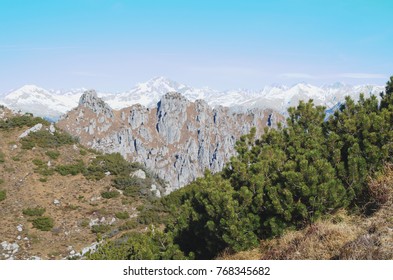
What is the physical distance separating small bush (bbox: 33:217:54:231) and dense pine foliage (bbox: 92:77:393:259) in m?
13.8

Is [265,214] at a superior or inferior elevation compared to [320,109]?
inferior

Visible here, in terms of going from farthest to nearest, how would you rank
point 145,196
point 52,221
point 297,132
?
1. point 145,196
2. point 52,221
3. point 297,132

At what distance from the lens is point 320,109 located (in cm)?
1412

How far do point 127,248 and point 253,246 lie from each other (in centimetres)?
→ 422

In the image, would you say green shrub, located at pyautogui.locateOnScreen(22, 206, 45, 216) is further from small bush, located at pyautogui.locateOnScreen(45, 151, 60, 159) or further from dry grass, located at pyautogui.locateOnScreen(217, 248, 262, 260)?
dry grass, located at pyautogui.locateOnScreen(217, 248, 262, 260)

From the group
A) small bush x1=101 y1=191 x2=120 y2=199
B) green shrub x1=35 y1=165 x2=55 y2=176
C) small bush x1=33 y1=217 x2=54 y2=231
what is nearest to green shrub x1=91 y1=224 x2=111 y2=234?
small bush x1=33 y1=217 x2=54 y2=231

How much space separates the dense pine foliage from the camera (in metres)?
9.93

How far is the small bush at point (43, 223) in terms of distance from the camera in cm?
2323

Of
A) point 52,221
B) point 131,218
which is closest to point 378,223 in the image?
point 131,218

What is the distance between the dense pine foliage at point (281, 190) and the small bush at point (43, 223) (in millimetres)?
13820

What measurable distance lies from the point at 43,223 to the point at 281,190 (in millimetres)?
19044

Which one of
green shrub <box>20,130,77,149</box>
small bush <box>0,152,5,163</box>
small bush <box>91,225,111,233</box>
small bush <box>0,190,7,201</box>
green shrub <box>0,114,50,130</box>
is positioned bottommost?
small bush <box>91,225,111,233</box>

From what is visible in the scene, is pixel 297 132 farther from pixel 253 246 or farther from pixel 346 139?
pixel 253 246

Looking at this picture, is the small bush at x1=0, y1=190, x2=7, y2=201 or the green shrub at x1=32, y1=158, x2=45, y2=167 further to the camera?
the green shrub at x1=32, y1=158, x2=45, y2=167
